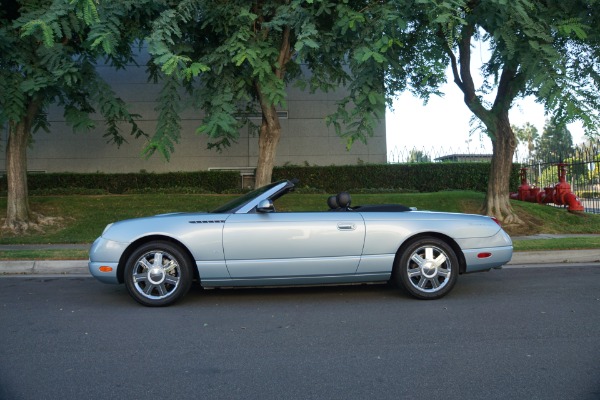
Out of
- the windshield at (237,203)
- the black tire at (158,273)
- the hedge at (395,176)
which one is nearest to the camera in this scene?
the black tire at (158,273)

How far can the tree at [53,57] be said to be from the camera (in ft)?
33.5

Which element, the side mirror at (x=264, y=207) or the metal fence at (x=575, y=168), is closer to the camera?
the side mirror at (x=264, y=207)

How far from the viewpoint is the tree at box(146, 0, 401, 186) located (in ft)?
32.7

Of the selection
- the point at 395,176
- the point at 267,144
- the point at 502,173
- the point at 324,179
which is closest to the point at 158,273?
the point at 267,144

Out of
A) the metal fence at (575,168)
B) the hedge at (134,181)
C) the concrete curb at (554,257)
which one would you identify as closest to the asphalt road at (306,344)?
the concrete curb at (554,257)

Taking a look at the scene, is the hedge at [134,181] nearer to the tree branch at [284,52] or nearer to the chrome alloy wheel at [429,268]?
the tree branch at [284,52]

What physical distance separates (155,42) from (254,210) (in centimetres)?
529

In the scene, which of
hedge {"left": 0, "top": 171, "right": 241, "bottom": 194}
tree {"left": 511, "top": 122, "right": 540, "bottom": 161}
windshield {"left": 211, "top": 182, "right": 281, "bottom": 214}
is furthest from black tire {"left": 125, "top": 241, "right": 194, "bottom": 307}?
tree {"left": 511, "top": 122, "right": 540, "bottom": 161}

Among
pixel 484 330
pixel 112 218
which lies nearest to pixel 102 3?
pixel 112 218

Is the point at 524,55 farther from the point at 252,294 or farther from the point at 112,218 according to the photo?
the point at 112,218

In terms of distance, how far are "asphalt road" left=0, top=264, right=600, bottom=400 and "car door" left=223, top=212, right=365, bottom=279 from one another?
0.42 m

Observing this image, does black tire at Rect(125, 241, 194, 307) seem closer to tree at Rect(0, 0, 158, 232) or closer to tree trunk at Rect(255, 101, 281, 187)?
tree at Rect(0, 0, 158, 232)

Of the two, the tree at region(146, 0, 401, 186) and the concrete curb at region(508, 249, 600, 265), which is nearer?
the concrete curb at region(508, 249, 600, 265)

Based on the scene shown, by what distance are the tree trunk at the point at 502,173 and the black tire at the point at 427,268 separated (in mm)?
8237
